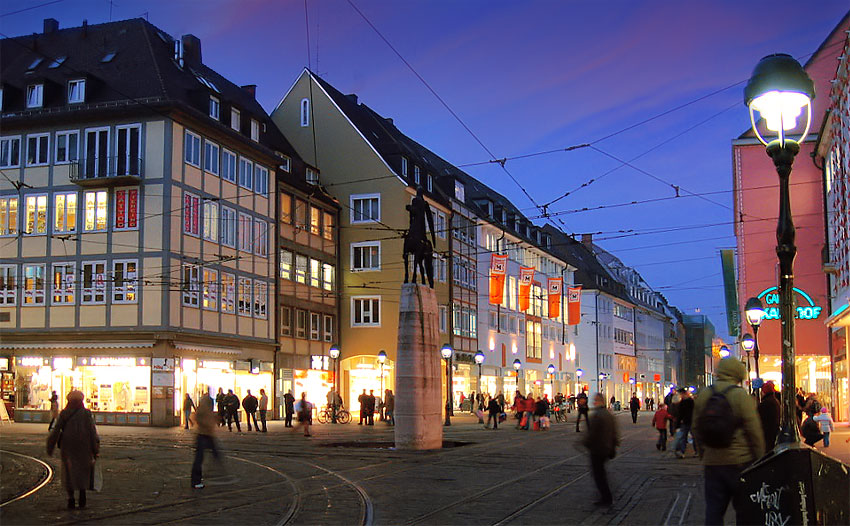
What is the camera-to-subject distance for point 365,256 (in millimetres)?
57750

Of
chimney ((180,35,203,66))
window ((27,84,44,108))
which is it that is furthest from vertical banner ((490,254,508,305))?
window ((27,84,44,108))

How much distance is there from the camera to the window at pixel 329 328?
185ft

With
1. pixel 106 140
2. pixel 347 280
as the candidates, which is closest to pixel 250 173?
pixel 106 140

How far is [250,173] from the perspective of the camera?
47781 millimetres

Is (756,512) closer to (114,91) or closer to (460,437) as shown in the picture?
(460,437)

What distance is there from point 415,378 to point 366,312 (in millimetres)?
32355

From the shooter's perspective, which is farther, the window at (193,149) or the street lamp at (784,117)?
the window at (193,149)

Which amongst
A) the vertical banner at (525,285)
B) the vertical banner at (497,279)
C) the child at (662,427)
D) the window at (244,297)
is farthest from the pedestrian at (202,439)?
the vertical banner at (525,285)

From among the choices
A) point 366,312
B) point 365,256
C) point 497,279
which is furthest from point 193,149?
point 497,279

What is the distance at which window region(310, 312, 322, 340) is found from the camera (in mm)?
54688

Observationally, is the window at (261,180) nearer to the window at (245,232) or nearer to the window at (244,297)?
the window at (245,232)

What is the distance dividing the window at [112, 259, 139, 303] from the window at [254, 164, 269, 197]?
29.9 ft

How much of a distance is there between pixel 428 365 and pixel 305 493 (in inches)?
432

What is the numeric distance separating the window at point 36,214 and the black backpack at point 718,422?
39.8 metres
